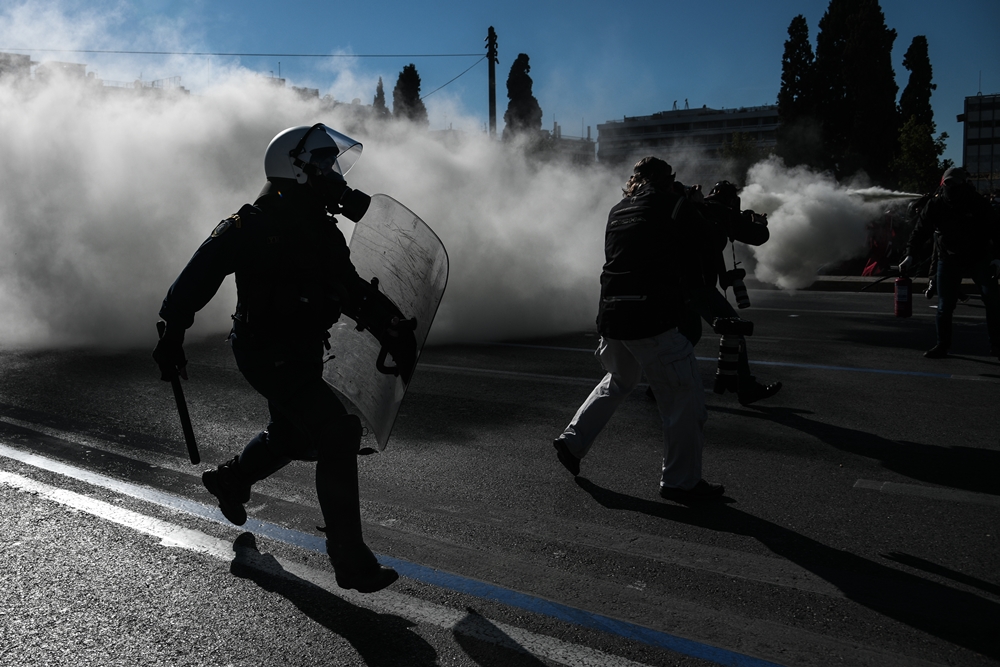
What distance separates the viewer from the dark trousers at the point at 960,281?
7914 millimetres

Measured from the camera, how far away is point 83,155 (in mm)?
10672

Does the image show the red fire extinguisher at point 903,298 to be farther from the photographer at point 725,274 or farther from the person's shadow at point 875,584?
the person's shadow at point 875,584

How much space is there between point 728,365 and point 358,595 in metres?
3.34

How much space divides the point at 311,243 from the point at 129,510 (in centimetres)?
178

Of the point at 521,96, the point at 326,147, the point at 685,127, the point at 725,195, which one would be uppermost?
the point at 685,127

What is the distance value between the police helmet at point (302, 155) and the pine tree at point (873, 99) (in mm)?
38245

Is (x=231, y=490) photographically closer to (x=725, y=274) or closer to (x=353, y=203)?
(x=353, y=203)

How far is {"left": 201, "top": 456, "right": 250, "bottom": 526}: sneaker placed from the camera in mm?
3676

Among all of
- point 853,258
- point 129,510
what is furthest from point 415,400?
point 853,258

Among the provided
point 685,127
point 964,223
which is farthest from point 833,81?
point 685,127

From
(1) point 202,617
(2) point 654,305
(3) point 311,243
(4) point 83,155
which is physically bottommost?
(1) point 202,617

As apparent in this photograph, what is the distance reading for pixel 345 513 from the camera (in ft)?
10.2

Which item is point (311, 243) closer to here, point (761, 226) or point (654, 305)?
point (654, 305)

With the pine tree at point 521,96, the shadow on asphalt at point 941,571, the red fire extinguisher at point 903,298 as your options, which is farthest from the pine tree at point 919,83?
the shadow on asphalt at point 941,571
